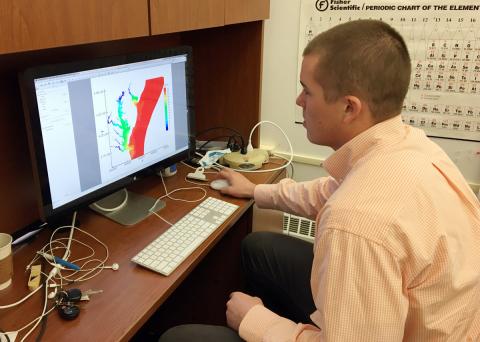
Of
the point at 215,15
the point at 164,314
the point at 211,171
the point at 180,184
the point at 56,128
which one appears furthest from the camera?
the point at 164,314

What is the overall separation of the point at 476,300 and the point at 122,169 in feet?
3.13

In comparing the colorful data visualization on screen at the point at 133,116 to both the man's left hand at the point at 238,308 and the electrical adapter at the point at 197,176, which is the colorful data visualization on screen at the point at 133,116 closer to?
the electrical adapter at the point at 197,176

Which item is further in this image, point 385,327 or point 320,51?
point 320,51

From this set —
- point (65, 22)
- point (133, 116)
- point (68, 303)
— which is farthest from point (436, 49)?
point (68, 303)

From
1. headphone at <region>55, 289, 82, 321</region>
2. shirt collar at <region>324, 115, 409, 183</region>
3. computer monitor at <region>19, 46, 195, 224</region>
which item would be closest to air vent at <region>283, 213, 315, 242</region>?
computer monitor at <region>19, 46, 195, 224</region>

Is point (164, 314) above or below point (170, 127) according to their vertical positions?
below

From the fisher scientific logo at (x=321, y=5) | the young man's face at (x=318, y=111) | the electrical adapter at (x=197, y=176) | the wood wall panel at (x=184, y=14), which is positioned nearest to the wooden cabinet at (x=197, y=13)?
the wood wall panel at (x=184, y=14)

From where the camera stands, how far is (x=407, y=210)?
2.63ft

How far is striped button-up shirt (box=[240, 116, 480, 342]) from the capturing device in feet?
2.52

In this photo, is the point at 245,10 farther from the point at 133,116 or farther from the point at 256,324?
the point at 256,324

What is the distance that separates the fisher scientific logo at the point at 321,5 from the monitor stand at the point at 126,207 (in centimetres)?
106

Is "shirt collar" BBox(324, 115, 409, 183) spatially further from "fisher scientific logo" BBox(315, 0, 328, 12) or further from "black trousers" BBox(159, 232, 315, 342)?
"fisher scientific logo" BBox(315, 0, 328, 12)

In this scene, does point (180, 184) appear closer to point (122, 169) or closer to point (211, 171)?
point (211, 171)

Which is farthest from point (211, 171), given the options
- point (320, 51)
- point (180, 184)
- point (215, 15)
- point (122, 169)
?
point (320, 51)
